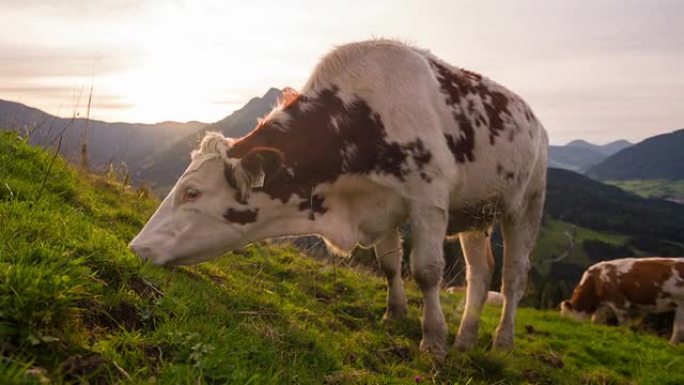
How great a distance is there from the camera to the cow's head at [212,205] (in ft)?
17.8

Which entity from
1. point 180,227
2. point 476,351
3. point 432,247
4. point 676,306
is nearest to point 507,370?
point 476,351

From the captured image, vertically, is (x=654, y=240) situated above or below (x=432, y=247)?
below

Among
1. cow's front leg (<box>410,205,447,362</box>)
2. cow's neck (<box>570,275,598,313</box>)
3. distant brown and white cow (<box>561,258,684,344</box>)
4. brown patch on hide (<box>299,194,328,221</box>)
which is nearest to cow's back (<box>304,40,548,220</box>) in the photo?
cow's front leg (<box>410,205,447,362</box>)

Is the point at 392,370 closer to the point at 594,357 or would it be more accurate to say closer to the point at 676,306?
the point at 594,357

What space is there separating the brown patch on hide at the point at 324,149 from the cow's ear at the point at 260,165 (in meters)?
0.15

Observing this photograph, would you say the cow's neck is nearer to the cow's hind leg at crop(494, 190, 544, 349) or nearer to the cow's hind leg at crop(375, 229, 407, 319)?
the cow's hind leg at crop(494, 190, 544, 349)

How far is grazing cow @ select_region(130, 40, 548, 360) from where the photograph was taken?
555cm

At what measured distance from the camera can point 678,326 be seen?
1716 cm

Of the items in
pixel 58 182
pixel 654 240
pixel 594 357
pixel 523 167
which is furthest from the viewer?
pixel 654 240

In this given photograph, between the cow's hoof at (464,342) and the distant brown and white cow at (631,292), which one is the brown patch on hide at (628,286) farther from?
the cow's hoof at (464,342)

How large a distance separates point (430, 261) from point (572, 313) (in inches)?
582

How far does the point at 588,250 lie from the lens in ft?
442

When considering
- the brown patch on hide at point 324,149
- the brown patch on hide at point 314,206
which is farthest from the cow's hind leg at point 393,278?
the brown patch on hide at point 324,149

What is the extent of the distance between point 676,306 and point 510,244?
13.0m
